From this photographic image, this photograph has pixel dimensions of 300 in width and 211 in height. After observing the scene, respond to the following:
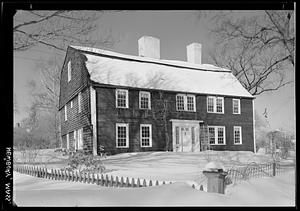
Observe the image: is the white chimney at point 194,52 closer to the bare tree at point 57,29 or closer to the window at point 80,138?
the bare tree at point 57,29

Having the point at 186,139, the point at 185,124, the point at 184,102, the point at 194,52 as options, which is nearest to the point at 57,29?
the point at 194,52

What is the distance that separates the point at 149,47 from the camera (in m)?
4.82

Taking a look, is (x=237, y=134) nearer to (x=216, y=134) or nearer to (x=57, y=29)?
(x=216, y=134)

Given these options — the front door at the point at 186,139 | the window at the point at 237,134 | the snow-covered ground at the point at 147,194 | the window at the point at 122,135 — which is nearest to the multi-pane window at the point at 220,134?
the window at the point at 237,134

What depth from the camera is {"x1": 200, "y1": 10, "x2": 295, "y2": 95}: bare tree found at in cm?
478

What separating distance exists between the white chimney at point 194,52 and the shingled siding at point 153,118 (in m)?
0.54

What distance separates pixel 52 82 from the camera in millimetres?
4734

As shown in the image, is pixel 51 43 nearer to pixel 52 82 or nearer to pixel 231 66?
pixel 52 82

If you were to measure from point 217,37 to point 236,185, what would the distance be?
200cm

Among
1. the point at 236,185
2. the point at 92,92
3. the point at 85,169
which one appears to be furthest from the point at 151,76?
the point at 236,185

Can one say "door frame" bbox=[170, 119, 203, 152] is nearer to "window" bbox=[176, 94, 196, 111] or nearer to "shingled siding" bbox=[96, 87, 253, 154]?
"shingled siding" bbox=[96, 87, 253, 154]

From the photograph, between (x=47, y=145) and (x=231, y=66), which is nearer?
(x=47, y=145)

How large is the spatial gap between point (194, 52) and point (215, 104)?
0.78m

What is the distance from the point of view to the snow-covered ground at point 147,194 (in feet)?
14.0
